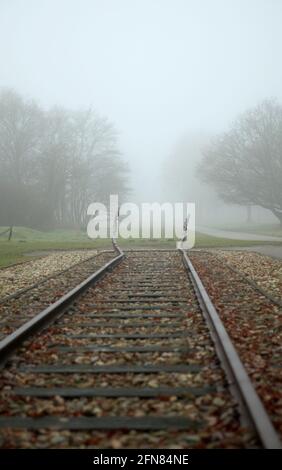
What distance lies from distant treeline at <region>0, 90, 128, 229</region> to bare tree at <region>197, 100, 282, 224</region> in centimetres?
1255

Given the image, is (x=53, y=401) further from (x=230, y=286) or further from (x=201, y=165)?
(x=201, y=165)

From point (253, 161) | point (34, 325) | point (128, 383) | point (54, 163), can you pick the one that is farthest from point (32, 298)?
point (253, 161)

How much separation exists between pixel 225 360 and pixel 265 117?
146 feet

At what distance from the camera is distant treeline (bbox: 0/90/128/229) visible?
4044 cm

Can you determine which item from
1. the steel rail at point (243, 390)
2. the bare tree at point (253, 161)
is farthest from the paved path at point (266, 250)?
the bare tree at point (253, 161)

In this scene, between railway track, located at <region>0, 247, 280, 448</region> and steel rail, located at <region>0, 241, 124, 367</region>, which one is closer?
railway track, located at <region>0, 247, 280, 448</region>

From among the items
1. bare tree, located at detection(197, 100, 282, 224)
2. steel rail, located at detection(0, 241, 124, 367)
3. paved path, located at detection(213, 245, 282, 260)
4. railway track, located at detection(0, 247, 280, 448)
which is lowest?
railway track, located at detection(0, 247, 280, 448)

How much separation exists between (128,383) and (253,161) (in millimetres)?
42268

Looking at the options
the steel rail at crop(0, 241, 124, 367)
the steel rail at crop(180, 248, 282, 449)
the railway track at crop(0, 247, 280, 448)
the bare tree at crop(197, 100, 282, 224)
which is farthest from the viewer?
the bare tree at crop(197, 100, 282, 224)

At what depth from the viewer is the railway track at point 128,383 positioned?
2.86 meters

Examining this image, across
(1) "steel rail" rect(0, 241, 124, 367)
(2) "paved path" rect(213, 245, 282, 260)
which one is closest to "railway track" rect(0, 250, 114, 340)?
(1) "steel rail" rect(0, 241, 124, 367)

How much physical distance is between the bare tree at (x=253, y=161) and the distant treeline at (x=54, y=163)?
41.2ft

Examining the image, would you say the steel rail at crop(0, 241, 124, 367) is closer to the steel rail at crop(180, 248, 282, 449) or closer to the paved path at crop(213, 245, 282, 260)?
the steel rail at crop(180, 248, 282, 449)

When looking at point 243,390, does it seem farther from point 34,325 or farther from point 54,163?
point 54,163
